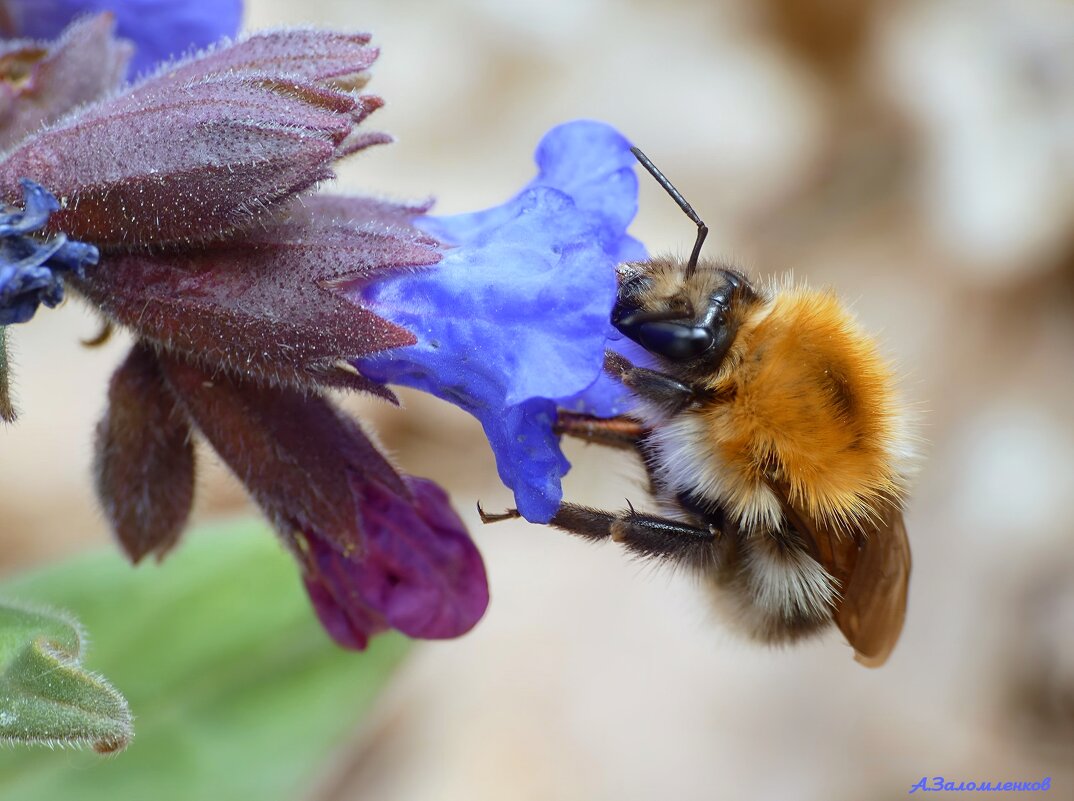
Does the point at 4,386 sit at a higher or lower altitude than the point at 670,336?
lower

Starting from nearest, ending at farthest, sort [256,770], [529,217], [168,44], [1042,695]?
[529,217] < [168,44] < [256,770] < [1042,695]

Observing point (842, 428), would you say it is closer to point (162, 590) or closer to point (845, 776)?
point (162, 590)

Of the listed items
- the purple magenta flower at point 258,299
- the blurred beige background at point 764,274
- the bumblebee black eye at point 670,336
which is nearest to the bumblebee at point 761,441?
the bumblebee black eye at point 670,336

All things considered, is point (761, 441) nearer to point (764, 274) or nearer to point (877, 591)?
point (877, 591)

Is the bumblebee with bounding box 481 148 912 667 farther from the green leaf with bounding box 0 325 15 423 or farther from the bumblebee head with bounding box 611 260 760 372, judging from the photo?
the green leaf with bounding box 0 325 15 423

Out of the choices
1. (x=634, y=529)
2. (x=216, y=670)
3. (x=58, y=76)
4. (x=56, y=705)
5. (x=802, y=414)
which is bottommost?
(x=216, y=670)

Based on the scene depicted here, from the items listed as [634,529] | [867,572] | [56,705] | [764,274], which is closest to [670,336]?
[634,529]

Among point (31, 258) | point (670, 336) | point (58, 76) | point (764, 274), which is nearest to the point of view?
point (31, 258)

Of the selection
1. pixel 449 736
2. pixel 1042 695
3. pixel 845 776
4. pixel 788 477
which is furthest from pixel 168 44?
pixel 1042 695

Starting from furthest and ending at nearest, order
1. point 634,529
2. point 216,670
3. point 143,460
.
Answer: point 216,670 < point 143,460 < point 634,529
